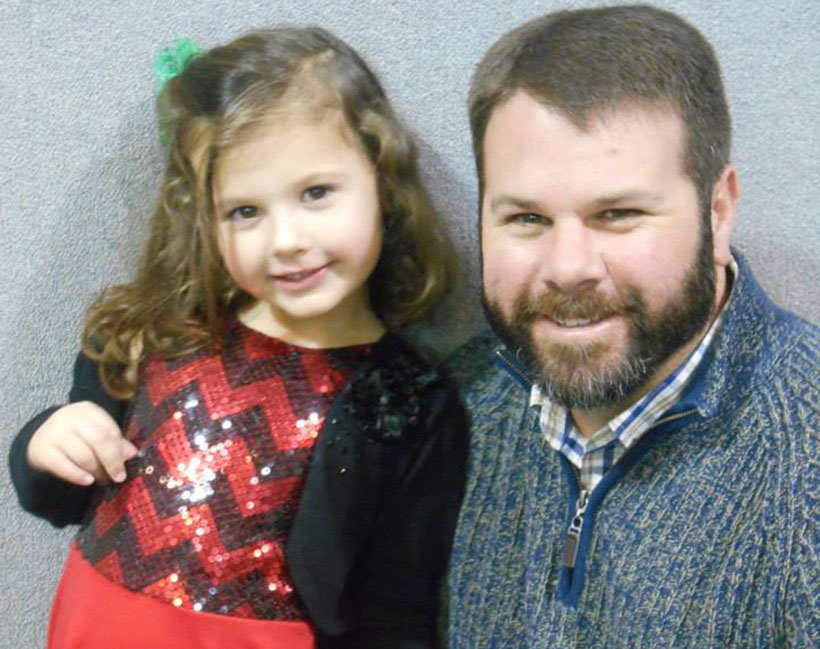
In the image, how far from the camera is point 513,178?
0.86 metres

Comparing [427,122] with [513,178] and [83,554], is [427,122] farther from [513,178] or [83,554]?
[83,554]

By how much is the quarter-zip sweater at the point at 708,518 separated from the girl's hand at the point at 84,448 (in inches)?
16.8

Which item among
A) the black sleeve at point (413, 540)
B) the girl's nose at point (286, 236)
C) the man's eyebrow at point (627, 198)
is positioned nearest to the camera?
the man's eyebrow at point (627, 198)

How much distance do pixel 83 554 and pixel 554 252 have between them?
0.62 m

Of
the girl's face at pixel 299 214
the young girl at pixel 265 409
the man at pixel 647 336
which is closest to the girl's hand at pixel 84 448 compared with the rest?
the young girl at pixel 265 409

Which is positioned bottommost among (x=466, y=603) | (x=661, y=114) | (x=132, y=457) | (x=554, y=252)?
(x=466, y=603)

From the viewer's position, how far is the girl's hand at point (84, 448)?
3.28 ft

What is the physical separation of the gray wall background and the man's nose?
1.08 feet

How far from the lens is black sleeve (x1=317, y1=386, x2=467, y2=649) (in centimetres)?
104

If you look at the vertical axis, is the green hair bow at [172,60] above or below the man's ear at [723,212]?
above

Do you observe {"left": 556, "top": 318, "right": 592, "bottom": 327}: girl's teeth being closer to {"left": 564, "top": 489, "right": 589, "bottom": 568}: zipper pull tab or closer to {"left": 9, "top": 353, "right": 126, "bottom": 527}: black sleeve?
{"left": 564, "top": 489, "right": 589, "bottom": 568}: zipper pull tab

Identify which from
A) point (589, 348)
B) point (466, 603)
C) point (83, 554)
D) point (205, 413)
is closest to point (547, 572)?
point (466, 603)

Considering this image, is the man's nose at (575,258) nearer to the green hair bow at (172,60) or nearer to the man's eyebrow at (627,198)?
the man's eyebrow at (627,198)

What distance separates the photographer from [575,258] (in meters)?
0.82
